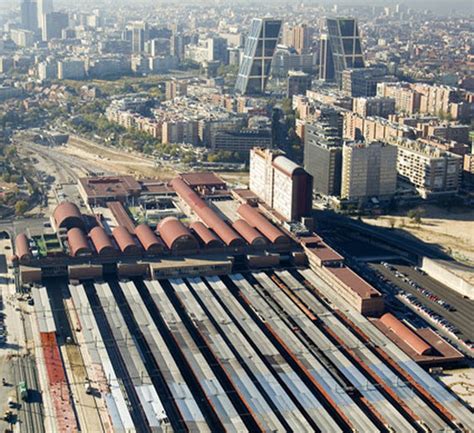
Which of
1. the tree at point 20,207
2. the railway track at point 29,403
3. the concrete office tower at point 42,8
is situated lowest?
the railway track at point 29,403

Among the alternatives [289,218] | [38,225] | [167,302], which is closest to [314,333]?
[167,302]

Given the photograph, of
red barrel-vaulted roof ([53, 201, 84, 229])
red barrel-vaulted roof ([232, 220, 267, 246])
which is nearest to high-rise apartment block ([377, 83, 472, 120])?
red barrel-vaulted roof ([232, 220, 267, 246])

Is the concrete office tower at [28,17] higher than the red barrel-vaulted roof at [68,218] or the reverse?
higher

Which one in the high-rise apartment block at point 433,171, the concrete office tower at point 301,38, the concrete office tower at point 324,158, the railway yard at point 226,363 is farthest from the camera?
the concrete office tower at point 301,38

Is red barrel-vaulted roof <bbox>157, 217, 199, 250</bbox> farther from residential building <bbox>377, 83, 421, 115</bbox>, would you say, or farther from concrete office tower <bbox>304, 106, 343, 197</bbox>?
residential building <bbox>377, 83, 421, 115</bbox>

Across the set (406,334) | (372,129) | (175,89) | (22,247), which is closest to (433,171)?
(372,129)

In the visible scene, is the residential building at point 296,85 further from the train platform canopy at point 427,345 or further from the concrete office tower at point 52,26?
the concrete office tower at point 52,26

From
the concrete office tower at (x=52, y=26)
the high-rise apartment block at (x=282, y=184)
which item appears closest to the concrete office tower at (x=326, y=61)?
the high-rise apartment block at (x=282, y=184)
